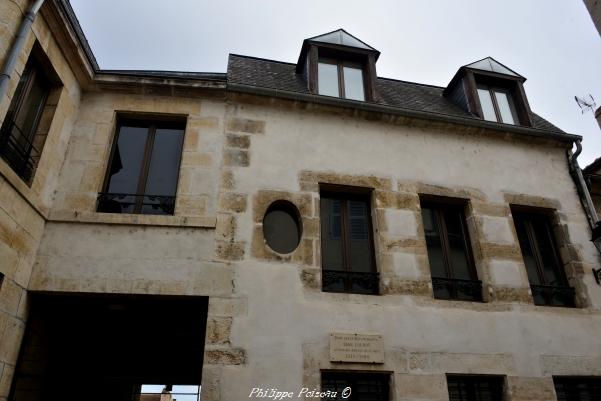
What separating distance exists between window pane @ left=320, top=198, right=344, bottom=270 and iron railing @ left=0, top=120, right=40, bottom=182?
3158mm

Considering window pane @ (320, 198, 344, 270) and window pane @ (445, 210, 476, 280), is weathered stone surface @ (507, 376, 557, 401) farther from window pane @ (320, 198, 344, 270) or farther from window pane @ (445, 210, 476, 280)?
window pane @ (320, 198, 344, 270)

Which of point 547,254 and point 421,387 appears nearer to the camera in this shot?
point 421,387

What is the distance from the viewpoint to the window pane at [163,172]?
4.67 m

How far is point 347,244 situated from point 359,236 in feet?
0.72

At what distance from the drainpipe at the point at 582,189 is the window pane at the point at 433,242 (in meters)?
2.26

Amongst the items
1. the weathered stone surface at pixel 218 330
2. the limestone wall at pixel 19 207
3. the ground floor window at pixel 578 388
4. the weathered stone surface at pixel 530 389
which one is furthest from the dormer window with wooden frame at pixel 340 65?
the ground floor window at pixel 578 388

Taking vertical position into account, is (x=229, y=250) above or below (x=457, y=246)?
below

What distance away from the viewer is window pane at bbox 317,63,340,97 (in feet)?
19.7

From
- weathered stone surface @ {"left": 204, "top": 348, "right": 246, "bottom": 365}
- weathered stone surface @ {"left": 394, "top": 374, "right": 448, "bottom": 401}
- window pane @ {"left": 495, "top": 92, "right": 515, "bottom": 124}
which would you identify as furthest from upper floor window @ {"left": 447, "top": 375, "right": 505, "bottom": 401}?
window pane @ {"left": 495, "top": 92, "right": 515, "bottom": 124}

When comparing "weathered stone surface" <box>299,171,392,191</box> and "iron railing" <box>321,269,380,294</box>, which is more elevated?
"weathered stone surface" <box>299,171,392,191</box>

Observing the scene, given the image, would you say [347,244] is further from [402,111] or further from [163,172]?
[163,172]

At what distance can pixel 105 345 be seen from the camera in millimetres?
5762

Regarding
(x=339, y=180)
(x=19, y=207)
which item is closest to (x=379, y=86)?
(x=339, y=180)

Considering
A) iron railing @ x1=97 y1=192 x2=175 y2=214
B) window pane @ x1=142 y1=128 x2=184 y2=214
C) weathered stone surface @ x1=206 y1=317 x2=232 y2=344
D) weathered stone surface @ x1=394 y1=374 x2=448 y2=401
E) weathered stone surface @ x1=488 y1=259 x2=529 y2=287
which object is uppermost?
window pane @ x1=142 y1=128 x2=184 y2=214
